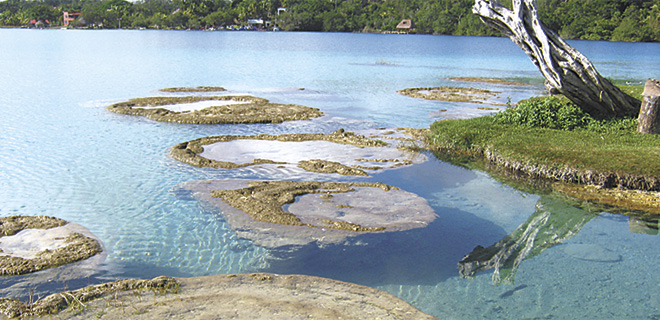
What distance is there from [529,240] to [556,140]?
694cm

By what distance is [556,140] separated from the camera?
17.6 m

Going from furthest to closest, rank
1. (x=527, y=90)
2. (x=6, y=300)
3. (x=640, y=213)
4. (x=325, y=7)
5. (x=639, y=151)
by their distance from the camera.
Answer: (x=325, y=7) → (x=527, y=90) → (x=639, y=151) → (x=640, y=213) → (x=6, y=300)

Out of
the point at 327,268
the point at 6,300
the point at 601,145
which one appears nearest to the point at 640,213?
the point at 601,145

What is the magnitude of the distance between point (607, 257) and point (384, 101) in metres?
21.6

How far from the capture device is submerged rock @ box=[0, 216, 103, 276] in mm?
9766

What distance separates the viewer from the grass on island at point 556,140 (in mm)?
15219

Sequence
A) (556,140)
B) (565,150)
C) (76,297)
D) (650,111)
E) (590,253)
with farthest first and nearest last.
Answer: (650,111) < (556,140) < (565,150) < (590,253) < (76,297)

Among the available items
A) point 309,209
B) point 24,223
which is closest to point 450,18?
point 309,209

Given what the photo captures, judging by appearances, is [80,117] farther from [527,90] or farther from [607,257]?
[527,90]

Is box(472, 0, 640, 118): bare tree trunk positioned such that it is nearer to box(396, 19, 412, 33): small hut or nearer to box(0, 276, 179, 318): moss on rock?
box(0, 276, 179, 318): moss on rock

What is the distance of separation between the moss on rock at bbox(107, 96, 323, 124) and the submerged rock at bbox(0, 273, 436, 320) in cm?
1562

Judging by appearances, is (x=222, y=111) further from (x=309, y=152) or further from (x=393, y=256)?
(x=393, y=256)

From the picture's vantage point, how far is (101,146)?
19328 millimetres

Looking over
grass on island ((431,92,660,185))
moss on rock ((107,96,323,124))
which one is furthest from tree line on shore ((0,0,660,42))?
grass on island ((431,92,660,185))
